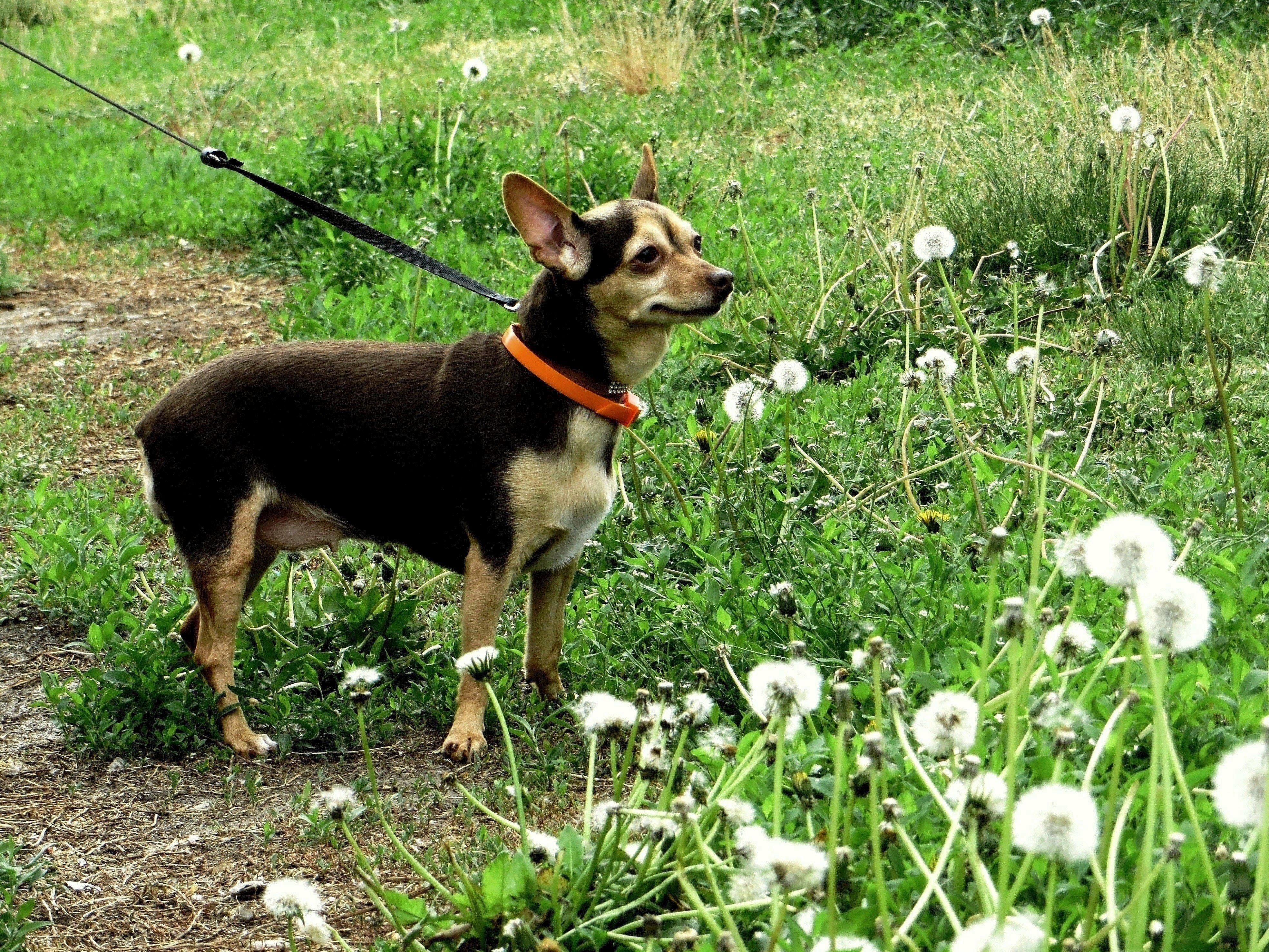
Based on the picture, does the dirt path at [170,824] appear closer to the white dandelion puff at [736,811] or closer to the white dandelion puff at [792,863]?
the white dandelion puff at [736,811]

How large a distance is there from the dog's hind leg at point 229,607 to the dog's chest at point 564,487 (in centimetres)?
83

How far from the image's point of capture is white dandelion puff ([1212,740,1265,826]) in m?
1.78

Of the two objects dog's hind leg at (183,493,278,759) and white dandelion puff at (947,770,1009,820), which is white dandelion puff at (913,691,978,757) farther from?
dog's hind leg at (183,493,278,759)

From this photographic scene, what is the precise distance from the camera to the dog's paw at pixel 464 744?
384 centimetres

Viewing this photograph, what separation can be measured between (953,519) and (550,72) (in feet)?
27.2

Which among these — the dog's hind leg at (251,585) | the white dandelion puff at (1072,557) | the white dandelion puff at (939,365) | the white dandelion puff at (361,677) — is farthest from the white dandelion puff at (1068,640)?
the dog's hind leg at (251,585)

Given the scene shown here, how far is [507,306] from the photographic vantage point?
4.52 meters

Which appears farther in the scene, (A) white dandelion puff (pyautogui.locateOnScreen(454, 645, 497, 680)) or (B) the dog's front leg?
(B) the dog's front leg

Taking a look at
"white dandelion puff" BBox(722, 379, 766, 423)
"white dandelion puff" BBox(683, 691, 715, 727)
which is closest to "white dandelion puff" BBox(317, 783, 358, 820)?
"white dandelion puff" BBox(683, 691, 715, 727)

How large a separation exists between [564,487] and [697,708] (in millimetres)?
1239

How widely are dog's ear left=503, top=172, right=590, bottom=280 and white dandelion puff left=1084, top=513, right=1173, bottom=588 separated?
2.05 m

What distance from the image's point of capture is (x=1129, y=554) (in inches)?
78.2

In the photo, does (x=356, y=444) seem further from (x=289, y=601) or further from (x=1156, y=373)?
(x=1156, y=373)

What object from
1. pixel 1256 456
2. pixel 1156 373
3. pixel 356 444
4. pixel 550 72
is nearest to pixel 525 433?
pixel 356 444
